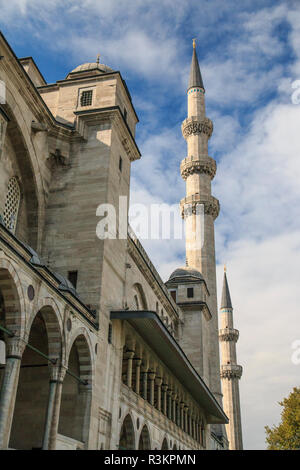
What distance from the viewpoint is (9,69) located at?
18031 mm

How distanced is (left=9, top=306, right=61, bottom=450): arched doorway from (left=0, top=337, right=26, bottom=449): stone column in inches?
83.9

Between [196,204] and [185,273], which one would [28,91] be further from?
[196,204]

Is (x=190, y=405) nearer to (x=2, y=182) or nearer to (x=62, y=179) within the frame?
(x=62, y=179)

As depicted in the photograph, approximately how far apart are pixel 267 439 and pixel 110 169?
1081 inches

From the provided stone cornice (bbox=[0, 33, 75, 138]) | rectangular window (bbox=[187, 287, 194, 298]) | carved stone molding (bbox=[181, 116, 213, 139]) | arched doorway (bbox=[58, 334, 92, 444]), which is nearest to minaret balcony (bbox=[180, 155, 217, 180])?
carved stone molding (bbox=[181, 116, 213, 139])

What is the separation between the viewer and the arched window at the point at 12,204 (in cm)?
1903

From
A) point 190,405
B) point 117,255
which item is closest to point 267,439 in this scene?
point 190,405

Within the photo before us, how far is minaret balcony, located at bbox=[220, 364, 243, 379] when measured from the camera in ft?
212

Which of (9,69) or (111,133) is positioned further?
(111,133)

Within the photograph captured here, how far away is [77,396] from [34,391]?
4.86 feet

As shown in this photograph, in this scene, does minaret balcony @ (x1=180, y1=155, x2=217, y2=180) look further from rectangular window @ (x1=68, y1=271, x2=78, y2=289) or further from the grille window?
rectangular window @ (x1=68, y1=271, x2=78, y2=289)

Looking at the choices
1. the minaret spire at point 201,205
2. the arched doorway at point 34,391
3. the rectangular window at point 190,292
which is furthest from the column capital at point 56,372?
the minaret spire at point 201,205
